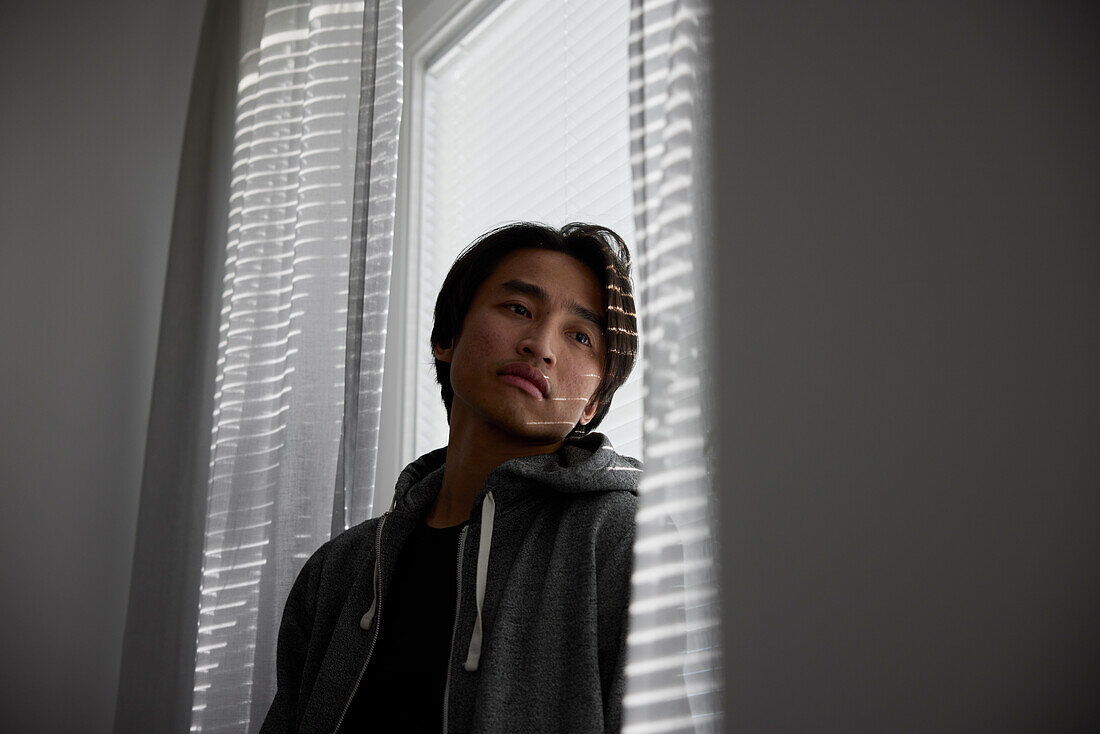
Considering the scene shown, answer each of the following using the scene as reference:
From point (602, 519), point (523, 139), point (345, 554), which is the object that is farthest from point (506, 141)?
point (602, 519)

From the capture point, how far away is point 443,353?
4.18 feet

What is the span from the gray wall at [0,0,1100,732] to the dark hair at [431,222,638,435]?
310 millimetres

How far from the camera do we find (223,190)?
179 centimetres

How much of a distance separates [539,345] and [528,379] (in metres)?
0.04

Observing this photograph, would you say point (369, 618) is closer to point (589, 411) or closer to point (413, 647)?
point (413, 647)

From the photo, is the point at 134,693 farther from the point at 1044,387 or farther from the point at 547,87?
the point at 1044,387

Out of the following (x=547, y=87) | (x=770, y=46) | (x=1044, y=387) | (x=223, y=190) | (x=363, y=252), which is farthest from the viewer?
(x=223, y=190)

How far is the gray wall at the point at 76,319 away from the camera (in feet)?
5.65

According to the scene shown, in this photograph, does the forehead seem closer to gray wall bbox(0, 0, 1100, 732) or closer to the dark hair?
the dark hair

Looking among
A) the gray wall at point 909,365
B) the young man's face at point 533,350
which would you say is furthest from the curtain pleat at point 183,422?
the gray wall at point 909,365

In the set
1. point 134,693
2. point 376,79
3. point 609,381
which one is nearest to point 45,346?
point 134,693

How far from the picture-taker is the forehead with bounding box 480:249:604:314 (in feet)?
3.67

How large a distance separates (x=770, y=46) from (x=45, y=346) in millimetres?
1618

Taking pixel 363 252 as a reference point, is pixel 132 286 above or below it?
above
